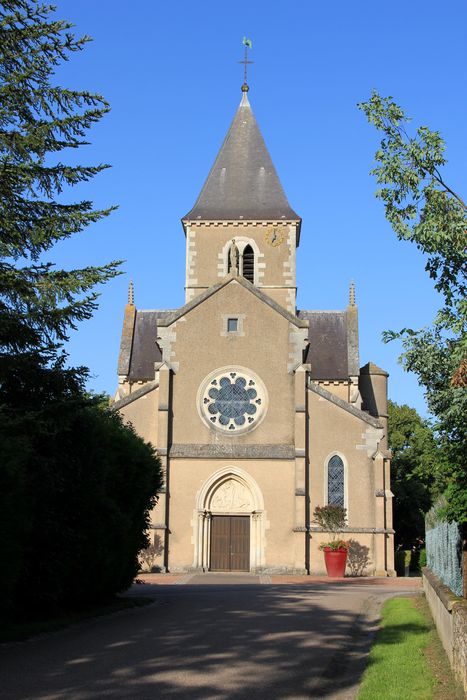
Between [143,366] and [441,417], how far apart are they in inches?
1149

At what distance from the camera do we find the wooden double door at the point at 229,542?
3247cm

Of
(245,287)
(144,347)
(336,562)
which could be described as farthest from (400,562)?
(245,287)

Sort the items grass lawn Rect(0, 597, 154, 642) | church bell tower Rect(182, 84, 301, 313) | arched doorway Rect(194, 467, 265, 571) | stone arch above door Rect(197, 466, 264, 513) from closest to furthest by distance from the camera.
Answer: grass lawn Rect(0, 597, 154, 642) → arched doorway Rect(194, 467, 265, 571) → stone arch above door Rect(197, 466, 264, 513) → church bell tower Rect(182, 84, 301, 313)

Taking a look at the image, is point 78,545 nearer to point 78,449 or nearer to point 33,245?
point 78,449

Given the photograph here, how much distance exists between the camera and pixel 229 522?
107 feet

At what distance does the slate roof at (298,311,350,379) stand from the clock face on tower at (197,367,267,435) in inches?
247

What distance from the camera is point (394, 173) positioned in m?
12.0

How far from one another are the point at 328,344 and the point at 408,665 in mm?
30691

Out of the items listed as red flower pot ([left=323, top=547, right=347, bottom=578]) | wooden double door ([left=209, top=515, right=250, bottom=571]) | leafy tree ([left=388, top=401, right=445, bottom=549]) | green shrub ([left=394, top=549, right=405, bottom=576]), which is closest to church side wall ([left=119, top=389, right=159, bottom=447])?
wooden double door ([left=209, top=515, right=250, bottom=571])

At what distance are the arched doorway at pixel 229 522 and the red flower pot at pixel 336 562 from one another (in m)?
2.70

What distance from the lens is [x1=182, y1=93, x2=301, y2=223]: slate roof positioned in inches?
1623

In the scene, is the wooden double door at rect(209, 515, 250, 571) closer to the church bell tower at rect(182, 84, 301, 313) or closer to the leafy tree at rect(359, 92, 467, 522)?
the church bell tower at rect(182, 84, 301, 313)

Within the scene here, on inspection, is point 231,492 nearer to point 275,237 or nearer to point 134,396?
point 134,396

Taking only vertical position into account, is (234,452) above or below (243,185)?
below
